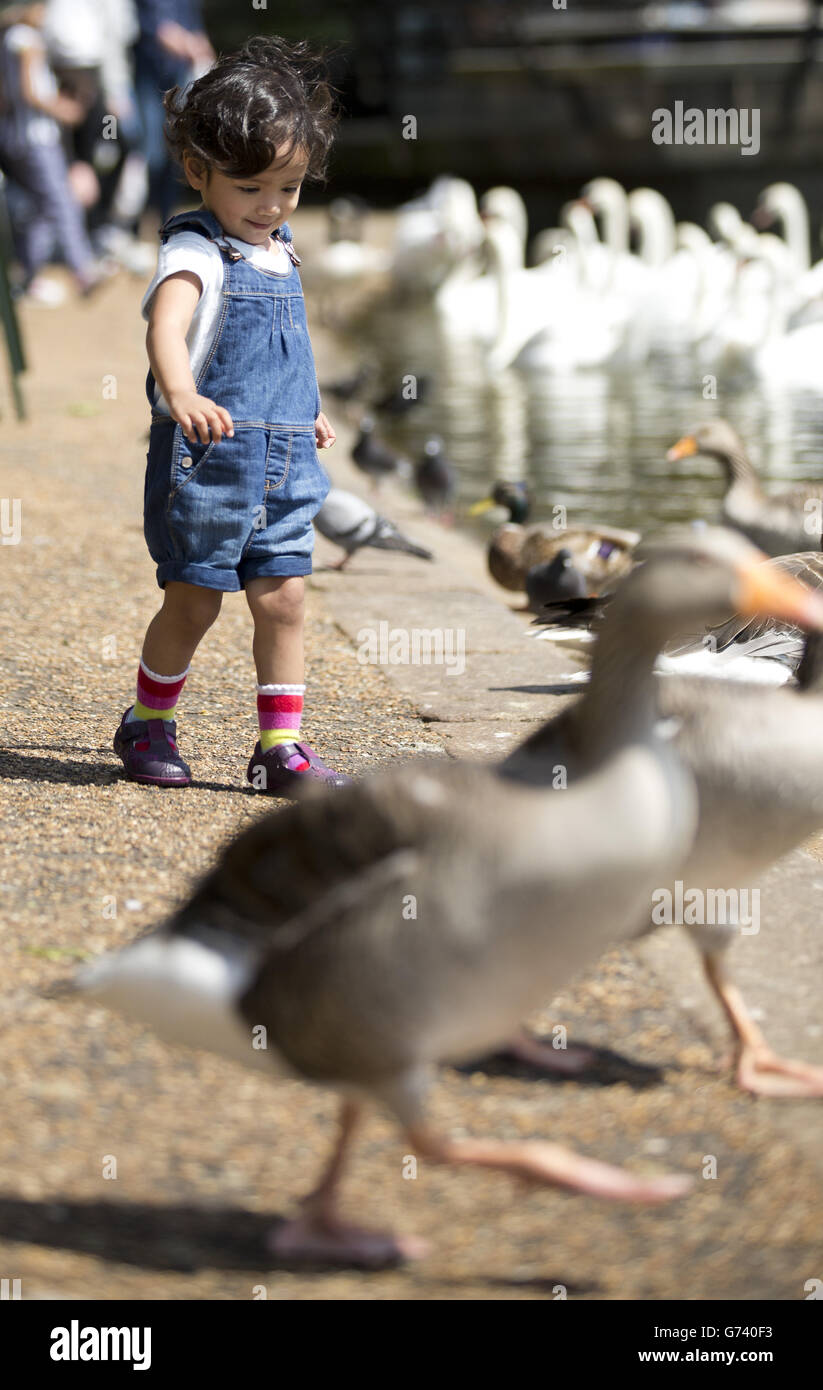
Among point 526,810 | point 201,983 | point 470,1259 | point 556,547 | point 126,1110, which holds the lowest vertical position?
point 470,1259

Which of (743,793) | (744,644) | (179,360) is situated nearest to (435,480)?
(744,644)

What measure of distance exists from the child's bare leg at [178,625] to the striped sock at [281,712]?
0.78 ft

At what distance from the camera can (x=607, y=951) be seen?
357cm

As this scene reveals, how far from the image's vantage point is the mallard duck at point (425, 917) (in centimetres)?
243

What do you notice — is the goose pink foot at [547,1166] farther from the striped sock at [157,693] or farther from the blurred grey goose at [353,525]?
the blurred grey goose at [353,525]

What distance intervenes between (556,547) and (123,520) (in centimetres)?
217

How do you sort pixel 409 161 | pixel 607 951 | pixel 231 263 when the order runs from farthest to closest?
pixel 409 161
pixel 231 263
pixel 607 951

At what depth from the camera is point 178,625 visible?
4.41m

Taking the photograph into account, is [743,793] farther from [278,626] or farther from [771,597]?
[278,626]

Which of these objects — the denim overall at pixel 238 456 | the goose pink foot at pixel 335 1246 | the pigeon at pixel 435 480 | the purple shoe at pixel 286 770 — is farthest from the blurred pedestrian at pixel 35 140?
the goose pink foot at pixel 335 1246

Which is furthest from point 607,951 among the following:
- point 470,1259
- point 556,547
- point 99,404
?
point 99,404

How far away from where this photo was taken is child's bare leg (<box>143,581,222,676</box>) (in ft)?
14.3

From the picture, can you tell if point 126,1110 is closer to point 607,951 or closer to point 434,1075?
point 434,1075

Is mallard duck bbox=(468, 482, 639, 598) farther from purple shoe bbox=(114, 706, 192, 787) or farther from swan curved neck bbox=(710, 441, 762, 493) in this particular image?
purple shoe bbox=(114, 706, 192, 787)
